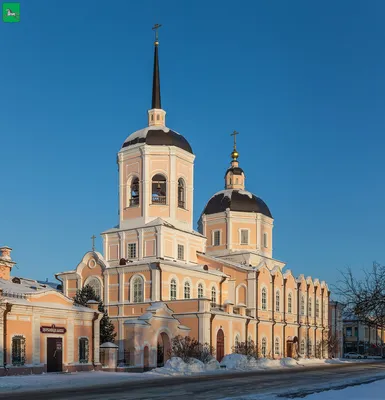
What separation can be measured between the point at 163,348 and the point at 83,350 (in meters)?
7.12

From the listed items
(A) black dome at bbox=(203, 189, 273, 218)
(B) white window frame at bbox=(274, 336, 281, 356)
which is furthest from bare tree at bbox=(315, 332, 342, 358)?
(A) black dome at bbox=(203, 189, 273, 218)

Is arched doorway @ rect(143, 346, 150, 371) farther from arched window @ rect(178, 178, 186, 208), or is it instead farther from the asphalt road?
arched window @ rect(178, 178, 186, 208)

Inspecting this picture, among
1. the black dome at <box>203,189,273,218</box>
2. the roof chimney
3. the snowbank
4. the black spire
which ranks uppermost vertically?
the black spire

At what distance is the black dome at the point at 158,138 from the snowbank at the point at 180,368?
1625 centimetres

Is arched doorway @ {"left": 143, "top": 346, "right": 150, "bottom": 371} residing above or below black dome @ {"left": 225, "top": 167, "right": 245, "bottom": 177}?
below

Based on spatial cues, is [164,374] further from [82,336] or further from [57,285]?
[57,285]

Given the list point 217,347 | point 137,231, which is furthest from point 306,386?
point 137,231

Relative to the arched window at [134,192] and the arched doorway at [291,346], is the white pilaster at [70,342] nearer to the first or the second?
the arched window at [134,192]

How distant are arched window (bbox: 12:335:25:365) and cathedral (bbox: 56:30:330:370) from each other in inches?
295

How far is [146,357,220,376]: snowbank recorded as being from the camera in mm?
34784

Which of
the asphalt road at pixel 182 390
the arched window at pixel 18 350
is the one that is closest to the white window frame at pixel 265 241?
the asphalt road at pixel 182 390

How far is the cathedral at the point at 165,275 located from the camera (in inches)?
1685

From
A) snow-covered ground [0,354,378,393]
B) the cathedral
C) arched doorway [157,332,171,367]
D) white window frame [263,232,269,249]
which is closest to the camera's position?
snow-covered ground [0,354,378,393]

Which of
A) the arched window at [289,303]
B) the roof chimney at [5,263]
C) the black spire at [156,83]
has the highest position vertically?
the black spire at [156,83]
